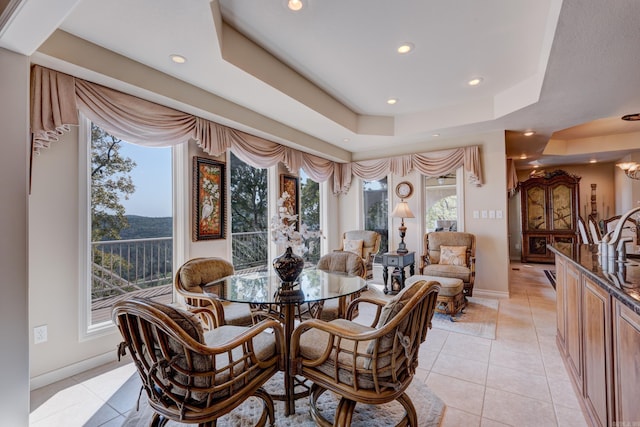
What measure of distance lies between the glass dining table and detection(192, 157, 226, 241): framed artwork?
3.41 feet

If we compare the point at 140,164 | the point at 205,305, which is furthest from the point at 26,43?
the point at 205,305

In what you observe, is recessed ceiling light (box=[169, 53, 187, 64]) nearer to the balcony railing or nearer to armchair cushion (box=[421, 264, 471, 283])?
the balcony railing

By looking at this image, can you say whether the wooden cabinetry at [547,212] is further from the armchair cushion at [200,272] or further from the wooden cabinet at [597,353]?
the armchair cushion at [200,272]

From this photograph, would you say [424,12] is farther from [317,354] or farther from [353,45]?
[317,354]

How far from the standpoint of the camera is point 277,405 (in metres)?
1.91

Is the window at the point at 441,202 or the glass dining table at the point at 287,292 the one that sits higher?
the window at the point at 441,202

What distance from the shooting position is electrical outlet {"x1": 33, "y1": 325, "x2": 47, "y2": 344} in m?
2.15

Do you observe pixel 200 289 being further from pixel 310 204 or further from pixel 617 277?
pixel 310 204

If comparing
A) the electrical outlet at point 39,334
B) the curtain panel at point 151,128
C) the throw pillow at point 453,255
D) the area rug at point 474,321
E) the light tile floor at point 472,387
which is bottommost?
the light tile floor at point 472,387

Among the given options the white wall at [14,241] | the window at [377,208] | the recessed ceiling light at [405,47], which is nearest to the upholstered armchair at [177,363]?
the white wall at [14,241]

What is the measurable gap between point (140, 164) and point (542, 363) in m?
4.10

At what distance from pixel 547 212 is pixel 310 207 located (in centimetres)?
591

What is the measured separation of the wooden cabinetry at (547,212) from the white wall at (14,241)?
859cm

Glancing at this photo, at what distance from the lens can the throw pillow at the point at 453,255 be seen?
4.11 m
